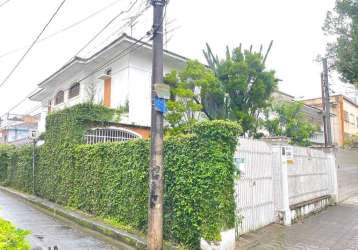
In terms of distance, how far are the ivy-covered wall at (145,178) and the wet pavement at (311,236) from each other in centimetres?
124

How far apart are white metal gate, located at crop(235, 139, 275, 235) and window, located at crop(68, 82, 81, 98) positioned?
13243mm

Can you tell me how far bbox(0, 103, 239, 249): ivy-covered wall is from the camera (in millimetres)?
5777

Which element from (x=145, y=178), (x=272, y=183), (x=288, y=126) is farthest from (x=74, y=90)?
(x=272, y=183)

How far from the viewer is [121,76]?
14.8m

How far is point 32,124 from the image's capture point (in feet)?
126

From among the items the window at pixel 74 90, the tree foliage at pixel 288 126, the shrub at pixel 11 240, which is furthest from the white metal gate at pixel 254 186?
the window at pixel 74 90

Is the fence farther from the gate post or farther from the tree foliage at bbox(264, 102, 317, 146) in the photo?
the tree foliage at bbox(264, 102, 317, 146)

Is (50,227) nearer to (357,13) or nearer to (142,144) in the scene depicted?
(142,144)

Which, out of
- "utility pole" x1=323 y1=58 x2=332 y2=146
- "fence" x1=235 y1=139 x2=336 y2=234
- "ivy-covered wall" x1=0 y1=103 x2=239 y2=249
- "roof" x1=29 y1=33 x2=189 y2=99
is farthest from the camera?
"utility pole" x1=323 y1=58 x2=332 y2=146

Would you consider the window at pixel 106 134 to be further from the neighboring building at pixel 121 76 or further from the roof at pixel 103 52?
the roof at pixel 103 52

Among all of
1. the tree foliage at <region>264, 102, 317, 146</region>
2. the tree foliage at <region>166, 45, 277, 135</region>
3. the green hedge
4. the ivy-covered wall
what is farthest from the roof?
the tree foliage at <region>264, 102, 317, 146</region>

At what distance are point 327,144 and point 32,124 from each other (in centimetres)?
3556

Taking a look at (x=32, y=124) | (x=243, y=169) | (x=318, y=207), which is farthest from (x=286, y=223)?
(x=32, y=124)

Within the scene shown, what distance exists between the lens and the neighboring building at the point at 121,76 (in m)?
14.0
